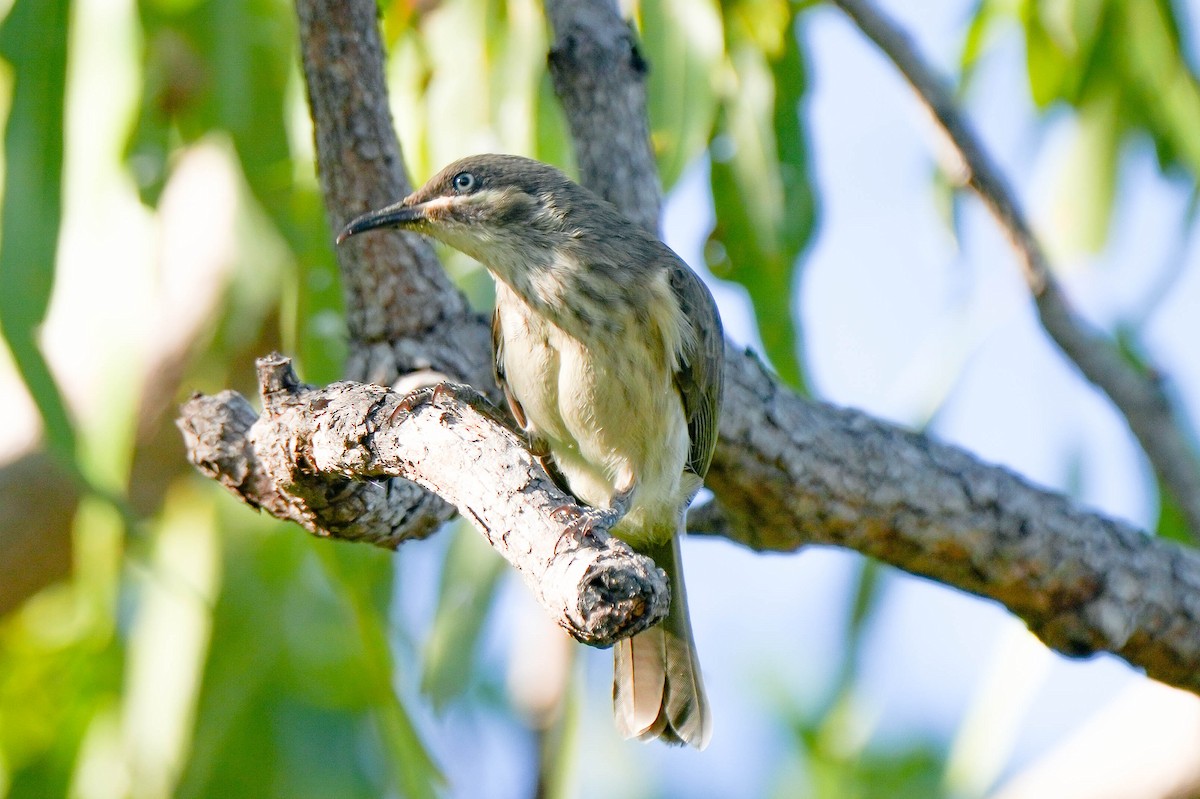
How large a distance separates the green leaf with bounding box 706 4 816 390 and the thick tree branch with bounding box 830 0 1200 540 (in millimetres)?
266

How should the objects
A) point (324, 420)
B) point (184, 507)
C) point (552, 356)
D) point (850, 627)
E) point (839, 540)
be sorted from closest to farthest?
1. point (324, 420)
2. point (552, 356)
3. point (839, 540)
4. point (850, 627)
5. point (184, 507)

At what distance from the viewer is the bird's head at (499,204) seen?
288cm

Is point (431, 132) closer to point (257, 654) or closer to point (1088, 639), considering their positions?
point (257, 654)

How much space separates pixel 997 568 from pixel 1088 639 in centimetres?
32

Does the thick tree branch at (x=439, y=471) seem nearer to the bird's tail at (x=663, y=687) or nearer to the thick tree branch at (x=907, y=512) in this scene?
the thick tree branch at (x=907, y=512)

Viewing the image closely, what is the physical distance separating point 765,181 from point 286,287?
1.49m

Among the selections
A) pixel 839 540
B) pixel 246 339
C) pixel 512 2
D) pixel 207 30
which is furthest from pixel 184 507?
pixel 839 540

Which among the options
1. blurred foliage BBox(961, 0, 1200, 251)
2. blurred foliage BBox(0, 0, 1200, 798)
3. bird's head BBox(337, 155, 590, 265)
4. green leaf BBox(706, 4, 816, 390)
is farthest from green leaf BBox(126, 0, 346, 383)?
blurred foliage BBox(961, 0, 1200, 251)

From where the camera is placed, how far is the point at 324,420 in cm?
215

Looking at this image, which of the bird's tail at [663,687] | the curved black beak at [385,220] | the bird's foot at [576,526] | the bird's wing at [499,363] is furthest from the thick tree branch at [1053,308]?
the bird's foot at [576,526]

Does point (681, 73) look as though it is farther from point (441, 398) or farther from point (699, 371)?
point (441, 398)

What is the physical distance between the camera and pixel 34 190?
3.05 metres

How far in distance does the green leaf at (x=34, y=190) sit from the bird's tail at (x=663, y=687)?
1327 millimetres

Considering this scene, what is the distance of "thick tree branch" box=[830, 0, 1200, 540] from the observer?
11.3 ft
